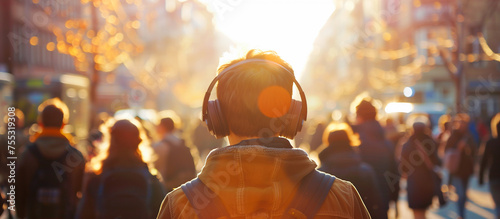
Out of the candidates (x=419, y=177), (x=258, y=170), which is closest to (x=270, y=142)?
(x=258, y=170)

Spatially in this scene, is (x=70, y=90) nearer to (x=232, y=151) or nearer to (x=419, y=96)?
(x=232, y=151)

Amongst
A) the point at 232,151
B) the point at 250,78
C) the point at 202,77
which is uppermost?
the point at 202,77

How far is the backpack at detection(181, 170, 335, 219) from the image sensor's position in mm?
1727

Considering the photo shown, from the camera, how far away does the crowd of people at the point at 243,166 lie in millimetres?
1750

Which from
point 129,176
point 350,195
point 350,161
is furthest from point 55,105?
point 350,195

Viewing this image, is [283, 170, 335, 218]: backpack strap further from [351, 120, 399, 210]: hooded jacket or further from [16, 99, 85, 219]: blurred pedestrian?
[351, 120, 399, 210]: hooded jacket

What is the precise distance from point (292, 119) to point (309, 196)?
364 millimetres

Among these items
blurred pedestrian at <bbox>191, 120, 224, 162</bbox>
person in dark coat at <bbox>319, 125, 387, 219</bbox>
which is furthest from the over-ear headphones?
blurred pedestrian at <bbox>191, 120, 224, 162</bbox>

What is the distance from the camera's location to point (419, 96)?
47094 mm

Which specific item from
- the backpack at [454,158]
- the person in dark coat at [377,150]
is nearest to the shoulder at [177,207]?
the person in dark coat at [377,150]

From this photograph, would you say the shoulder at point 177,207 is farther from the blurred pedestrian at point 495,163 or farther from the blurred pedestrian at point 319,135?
the blurred pedestrian at point 319,135

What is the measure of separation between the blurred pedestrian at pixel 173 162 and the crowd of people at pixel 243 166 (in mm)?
15

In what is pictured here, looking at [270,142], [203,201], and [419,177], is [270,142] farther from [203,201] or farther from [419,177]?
[419,177]

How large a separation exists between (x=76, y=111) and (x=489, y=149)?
1718cm
